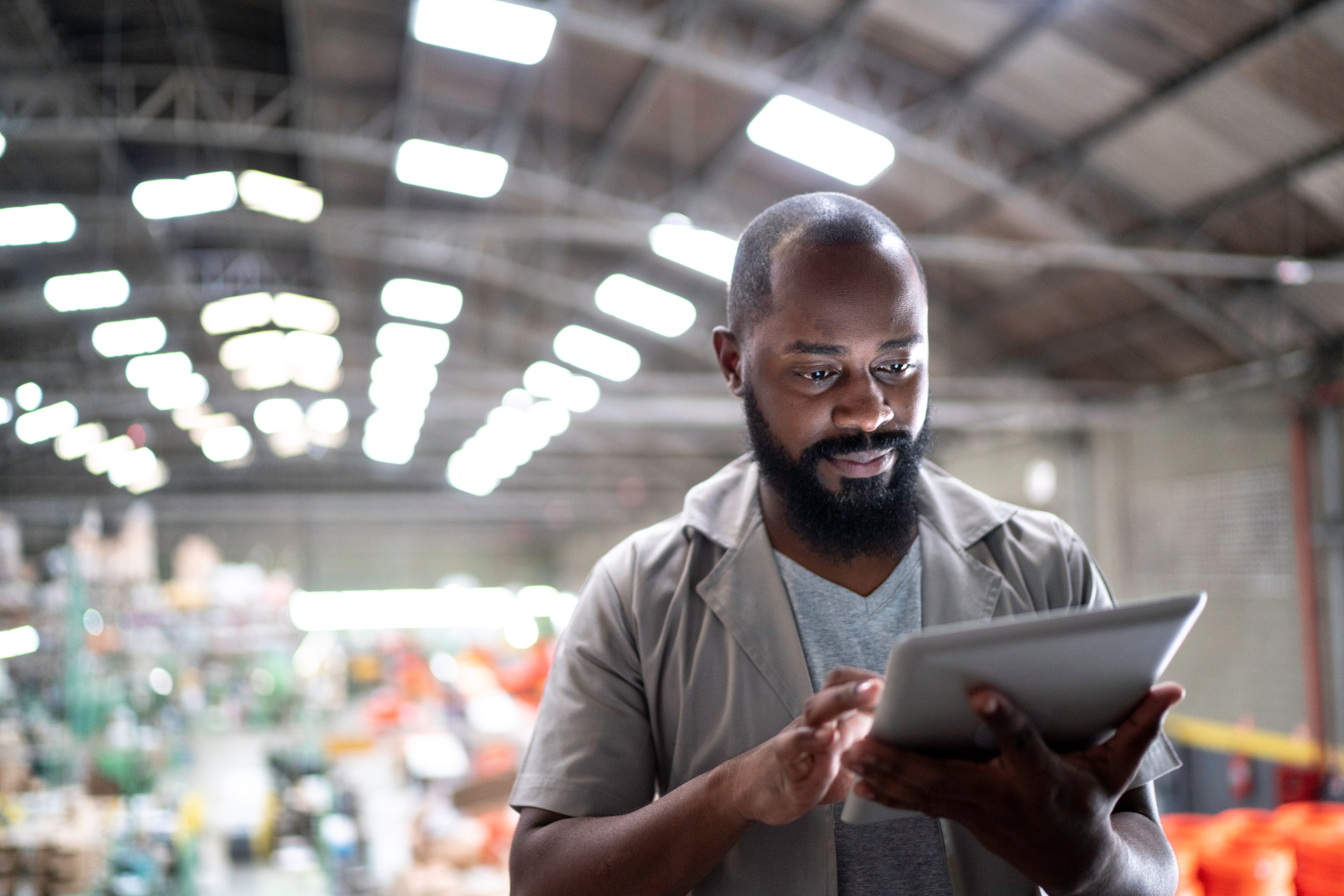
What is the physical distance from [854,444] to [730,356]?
28cm

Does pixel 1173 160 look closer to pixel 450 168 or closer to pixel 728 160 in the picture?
pixel 728 160

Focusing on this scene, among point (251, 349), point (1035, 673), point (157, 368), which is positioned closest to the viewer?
point (1035, 673)

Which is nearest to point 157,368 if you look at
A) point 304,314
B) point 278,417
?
point 278,417

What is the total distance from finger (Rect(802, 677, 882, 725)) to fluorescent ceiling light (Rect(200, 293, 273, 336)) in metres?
16.5

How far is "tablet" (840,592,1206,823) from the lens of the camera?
1.01 metres

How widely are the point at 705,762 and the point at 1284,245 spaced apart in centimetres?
1150

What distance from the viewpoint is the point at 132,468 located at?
87.5ft

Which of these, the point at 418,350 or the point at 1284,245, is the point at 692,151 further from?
the point at 418,350

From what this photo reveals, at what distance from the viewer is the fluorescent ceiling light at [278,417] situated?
2198 cm

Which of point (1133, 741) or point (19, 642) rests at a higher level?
point (1133, 741)

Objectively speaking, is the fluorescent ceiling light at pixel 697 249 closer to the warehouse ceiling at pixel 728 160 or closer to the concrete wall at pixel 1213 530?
the warehouse ceiling at pixel 728 160

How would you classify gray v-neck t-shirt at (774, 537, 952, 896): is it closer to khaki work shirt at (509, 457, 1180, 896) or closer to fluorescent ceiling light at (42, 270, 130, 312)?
khaki work shirt at (509, 457, 1180, 896)

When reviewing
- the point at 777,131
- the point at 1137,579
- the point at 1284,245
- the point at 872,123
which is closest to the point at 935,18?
the point at 872,123

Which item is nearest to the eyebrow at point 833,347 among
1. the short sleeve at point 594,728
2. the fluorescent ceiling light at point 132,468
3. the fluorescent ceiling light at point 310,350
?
the short sleeve at point 594,728
